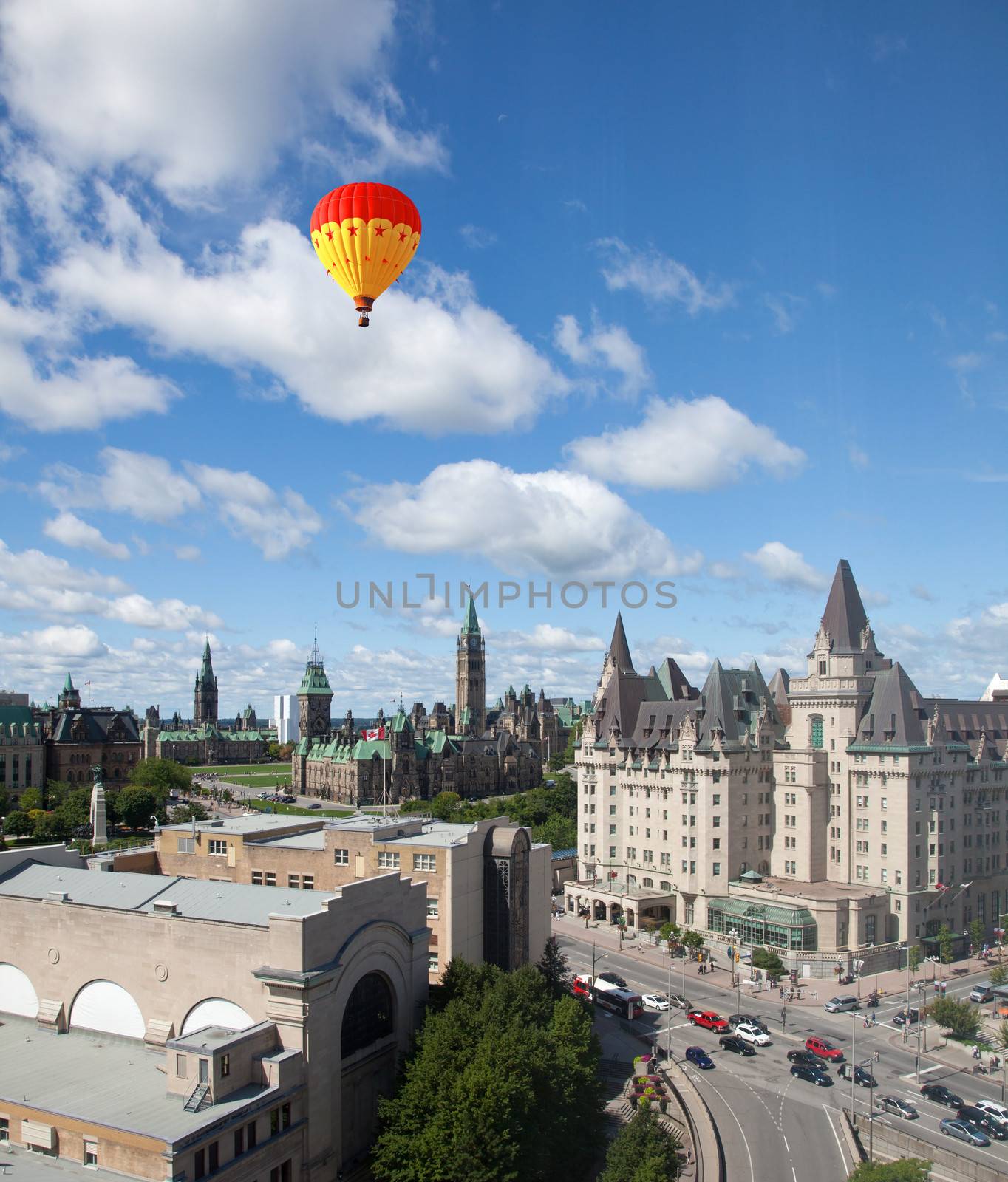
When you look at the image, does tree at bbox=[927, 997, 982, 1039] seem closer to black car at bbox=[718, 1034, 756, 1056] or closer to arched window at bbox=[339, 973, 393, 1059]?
black car at bbox=[718, 1034, 756, 1056]

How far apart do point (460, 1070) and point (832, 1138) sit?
79.9 feet

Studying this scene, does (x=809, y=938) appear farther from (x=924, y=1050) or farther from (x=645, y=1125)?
(x=645, y=1125)

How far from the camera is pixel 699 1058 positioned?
69.3 metres

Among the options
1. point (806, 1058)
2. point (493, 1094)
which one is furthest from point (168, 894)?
point (806, 1058)

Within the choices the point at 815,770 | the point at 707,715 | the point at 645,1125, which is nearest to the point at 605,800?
the point at 707,715

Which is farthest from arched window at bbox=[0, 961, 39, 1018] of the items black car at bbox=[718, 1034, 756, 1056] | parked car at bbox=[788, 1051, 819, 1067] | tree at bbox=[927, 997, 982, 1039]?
tree at bbox=[927, 997, 982, 1039]

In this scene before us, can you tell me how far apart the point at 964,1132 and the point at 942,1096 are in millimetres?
5449

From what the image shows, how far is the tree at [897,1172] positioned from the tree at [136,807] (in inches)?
5011

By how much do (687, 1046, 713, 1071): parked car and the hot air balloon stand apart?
55.3m

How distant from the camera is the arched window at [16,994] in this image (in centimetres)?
5539

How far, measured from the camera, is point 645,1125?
164ft

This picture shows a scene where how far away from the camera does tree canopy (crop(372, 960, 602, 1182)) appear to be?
47.0 m

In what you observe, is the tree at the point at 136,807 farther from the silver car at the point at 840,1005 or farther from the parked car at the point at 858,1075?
the parked car at the point at 858,1075

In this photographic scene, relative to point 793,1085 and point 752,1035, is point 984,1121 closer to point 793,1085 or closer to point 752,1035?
point 793,1085
